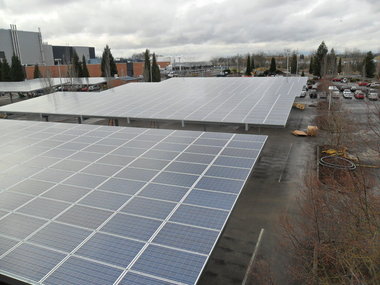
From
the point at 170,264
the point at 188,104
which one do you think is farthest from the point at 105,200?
the point at 188,104

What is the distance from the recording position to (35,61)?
11781cm

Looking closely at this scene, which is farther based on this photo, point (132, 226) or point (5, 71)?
point (5, 71)

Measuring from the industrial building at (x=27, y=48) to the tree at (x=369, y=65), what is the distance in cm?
9004

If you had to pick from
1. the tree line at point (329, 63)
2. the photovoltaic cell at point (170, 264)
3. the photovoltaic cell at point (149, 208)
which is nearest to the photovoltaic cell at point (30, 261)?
the photovoltaic cell at point (170, 264)

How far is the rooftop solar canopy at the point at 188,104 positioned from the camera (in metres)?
24.7

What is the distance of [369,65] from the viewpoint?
89562mm

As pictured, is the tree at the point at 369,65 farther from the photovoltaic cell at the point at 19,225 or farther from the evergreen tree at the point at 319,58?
the photovoltaic cell at the point at 19,225

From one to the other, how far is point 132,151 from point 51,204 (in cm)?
559

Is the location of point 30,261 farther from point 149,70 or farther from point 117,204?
point 149,70

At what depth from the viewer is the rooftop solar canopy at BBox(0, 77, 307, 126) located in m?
24.7

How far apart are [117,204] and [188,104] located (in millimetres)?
19888

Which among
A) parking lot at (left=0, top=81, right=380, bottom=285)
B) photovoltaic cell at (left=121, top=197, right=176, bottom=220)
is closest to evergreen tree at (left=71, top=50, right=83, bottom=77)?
parking lot at (left=0, top=81, right=380, bottom=285)

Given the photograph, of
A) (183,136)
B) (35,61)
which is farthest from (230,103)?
(35,61)

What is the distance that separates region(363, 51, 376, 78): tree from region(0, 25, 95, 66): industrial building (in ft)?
295
